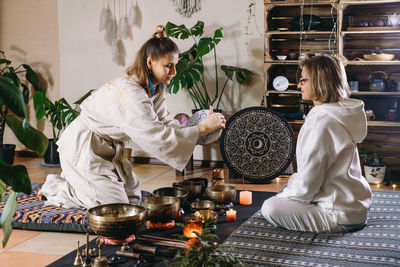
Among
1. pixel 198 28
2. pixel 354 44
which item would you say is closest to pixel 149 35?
pixel 198 28

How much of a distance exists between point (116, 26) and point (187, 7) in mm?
954

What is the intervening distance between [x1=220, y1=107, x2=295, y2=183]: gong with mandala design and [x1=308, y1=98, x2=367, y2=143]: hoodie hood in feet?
6.03

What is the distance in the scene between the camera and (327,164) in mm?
2801

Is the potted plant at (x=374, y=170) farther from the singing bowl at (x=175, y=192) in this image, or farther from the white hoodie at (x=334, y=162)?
the singing bowl at (x=175, y=192)

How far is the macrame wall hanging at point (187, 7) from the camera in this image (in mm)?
5766

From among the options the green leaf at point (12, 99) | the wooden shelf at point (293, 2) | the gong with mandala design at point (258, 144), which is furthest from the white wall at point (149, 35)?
the green leaf at point (12, 99)

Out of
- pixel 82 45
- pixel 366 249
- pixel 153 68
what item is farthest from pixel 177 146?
pixel 82 45

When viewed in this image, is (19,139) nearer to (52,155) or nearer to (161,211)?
(161,211)

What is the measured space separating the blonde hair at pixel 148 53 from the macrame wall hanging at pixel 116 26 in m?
2.82

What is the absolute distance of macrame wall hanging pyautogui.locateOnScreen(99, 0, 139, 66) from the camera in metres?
6.05

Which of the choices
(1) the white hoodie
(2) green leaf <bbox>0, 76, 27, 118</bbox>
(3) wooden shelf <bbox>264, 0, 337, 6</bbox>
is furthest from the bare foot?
(3) wooden shelf <bbox>264, 0, 337, 6</bbox>

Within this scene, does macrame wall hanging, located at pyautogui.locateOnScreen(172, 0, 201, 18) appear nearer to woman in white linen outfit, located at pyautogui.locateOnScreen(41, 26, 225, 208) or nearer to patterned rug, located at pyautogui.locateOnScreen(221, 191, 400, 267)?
woman in white linen outfit, located at pyautogui.locateOnScreen(41, 26, 225, 208)

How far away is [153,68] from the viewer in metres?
3.31

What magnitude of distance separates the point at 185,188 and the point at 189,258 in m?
1.50
